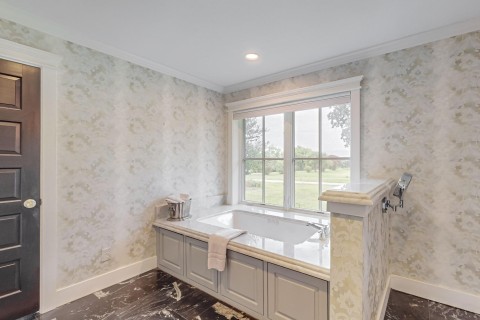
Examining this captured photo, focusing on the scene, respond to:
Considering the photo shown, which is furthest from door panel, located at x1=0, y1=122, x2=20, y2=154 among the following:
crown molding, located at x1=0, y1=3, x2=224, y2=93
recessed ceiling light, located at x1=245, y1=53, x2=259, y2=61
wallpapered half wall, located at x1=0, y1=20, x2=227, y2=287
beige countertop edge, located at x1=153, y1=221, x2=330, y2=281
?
recessed ceiling light, located at x1=245, y1=53, x2=259, y2=61

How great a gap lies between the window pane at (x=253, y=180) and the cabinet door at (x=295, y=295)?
181 cm

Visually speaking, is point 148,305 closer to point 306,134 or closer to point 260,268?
point 260,268

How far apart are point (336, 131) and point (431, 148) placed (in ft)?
3.08

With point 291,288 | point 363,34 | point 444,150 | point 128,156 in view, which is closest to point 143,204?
point 128,156

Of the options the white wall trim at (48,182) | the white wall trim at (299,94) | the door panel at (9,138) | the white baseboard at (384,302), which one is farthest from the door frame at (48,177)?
the white baseboard at (384,302)

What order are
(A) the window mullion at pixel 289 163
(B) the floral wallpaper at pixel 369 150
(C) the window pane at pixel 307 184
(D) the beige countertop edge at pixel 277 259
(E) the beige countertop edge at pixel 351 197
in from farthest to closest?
(A) the window mullion at pixel 289 163
(C) the window pane at pixel 307 184
(B) the floral wallpaper at pixel 369 150
(D) the beige countertop edge at pixel 277 259
(E) the beige countertop edge at pixel 351 197

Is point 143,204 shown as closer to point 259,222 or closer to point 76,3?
point 259,222

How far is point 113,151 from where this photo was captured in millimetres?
2424

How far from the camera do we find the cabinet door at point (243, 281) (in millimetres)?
1882

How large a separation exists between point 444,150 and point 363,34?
125 centimetres

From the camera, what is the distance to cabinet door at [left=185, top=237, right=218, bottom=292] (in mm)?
2212

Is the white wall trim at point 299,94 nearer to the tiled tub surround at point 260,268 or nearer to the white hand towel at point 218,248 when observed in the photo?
the tiled tub surround at point 260,268

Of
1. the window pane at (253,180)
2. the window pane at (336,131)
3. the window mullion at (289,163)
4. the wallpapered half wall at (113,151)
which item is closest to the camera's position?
the wallpapered half wall at (113,151)

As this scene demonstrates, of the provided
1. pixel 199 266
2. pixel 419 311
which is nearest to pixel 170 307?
pixel 199 266
